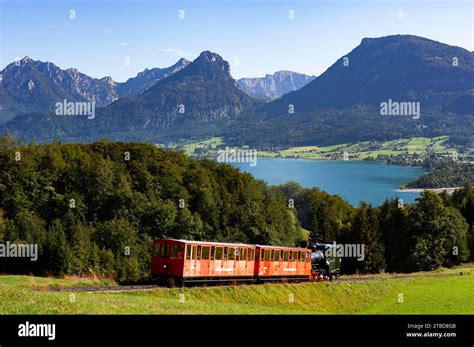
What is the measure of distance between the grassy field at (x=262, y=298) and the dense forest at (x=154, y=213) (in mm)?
16474

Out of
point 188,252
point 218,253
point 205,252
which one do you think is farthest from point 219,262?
point 188,252

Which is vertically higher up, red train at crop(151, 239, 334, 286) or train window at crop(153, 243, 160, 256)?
train window at crop(153, 243, 160, 256)

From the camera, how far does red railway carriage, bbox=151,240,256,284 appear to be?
2847 cm

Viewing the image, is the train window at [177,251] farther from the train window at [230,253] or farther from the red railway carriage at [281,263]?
the red railway carriage at [281,263]

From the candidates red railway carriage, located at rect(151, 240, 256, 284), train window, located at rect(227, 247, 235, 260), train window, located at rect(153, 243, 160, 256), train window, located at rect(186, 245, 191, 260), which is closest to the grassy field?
red railway carriage, located at rect(151, 240, 256, 284)

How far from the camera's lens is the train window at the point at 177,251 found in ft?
93.4

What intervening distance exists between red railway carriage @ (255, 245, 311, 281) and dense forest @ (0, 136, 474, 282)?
15965 mm

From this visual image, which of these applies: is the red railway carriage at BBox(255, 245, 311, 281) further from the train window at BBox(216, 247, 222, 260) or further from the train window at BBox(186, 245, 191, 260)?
the train window at BBox(186, 245, 191, 260)
